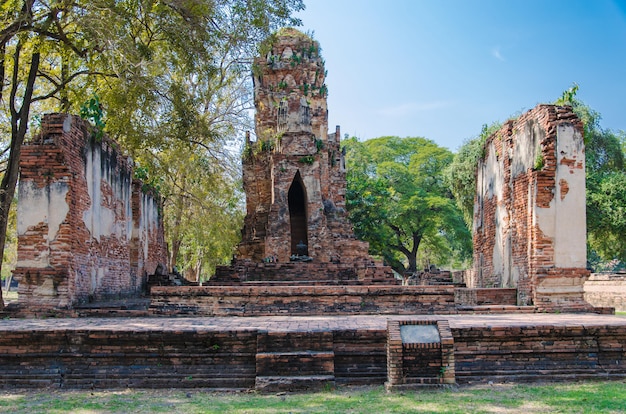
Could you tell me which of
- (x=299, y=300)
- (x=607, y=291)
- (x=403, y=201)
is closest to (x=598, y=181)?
(x=607, y=291)

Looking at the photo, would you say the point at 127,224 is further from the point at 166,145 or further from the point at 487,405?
the point at 487,405

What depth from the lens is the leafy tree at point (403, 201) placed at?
97.6 feet

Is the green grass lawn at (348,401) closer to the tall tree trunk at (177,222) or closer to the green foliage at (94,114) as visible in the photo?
the green foliage at (94,114)

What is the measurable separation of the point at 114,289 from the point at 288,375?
822 centimetres

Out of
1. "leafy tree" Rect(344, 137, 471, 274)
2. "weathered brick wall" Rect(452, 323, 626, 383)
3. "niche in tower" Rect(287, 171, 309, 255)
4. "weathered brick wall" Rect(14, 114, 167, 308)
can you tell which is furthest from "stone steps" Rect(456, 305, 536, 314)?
"leafy tree" Rect(344, 137, 471, 274)

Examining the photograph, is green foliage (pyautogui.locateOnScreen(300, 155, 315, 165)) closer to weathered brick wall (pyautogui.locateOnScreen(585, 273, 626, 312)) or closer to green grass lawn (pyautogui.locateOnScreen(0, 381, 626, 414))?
weathered brick wall (pyautogui.locateOnScreen(585, 273, 626, 312))

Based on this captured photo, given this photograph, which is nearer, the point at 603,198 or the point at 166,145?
the point at 166,145

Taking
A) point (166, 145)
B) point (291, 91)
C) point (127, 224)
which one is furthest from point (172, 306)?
point (291, 91)

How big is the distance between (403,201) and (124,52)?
21.2 metres

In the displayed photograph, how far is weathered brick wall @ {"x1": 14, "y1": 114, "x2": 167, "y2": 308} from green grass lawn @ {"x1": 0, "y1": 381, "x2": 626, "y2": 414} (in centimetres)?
418

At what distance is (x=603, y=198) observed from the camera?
23.6m

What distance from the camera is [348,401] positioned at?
5.93 metres

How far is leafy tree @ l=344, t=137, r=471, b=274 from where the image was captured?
2973cm

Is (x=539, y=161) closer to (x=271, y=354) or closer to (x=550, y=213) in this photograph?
(x=550, y=213)
